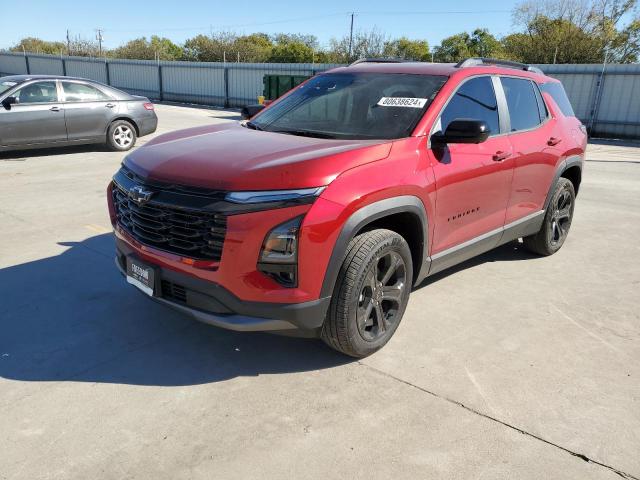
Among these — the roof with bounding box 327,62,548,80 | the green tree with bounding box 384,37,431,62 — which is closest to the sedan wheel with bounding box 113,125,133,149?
the roof with bounding box 327,62,548,80

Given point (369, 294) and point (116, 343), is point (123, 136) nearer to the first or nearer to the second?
point (116, 343)

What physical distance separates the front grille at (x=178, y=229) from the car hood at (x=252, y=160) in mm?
170

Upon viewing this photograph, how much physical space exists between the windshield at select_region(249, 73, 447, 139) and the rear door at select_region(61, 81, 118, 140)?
7.20 metres

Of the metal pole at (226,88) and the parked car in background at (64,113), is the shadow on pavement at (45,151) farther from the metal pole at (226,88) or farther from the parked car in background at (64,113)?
the metal pole at (226,88)

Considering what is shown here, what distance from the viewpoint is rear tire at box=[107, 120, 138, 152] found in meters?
11.0

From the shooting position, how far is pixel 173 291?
3.07 metres

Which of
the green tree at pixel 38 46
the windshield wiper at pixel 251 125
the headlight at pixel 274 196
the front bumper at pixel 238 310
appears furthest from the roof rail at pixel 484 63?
the green tree at pixel 38 46

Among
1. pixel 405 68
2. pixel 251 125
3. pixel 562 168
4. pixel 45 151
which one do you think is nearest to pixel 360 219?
pixel 251 125

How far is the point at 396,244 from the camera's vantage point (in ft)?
10.9

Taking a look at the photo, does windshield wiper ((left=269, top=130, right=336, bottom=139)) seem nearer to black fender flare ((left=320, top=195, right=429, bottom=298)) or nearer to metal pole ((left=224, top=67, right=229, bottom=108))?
black fender flare ((left=320, top=195, right=429, bottom=298))

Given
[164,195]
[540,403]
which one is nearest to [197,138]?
[164,195]

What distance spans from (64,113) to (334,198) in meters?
8.99

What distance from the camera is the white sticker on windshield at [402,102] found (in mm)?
3748

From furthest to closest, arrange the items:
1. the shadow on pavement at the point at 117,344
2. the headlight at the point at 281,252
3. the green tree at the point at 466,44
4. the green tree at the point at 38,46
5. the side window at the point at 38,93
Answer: the green tree at the point at 38,46 → the green tree at the point at 466,44 → the side window at the point at 38,93 → the shadow on pavement at the point at 117,344 → the headlight at the point at 281,252
